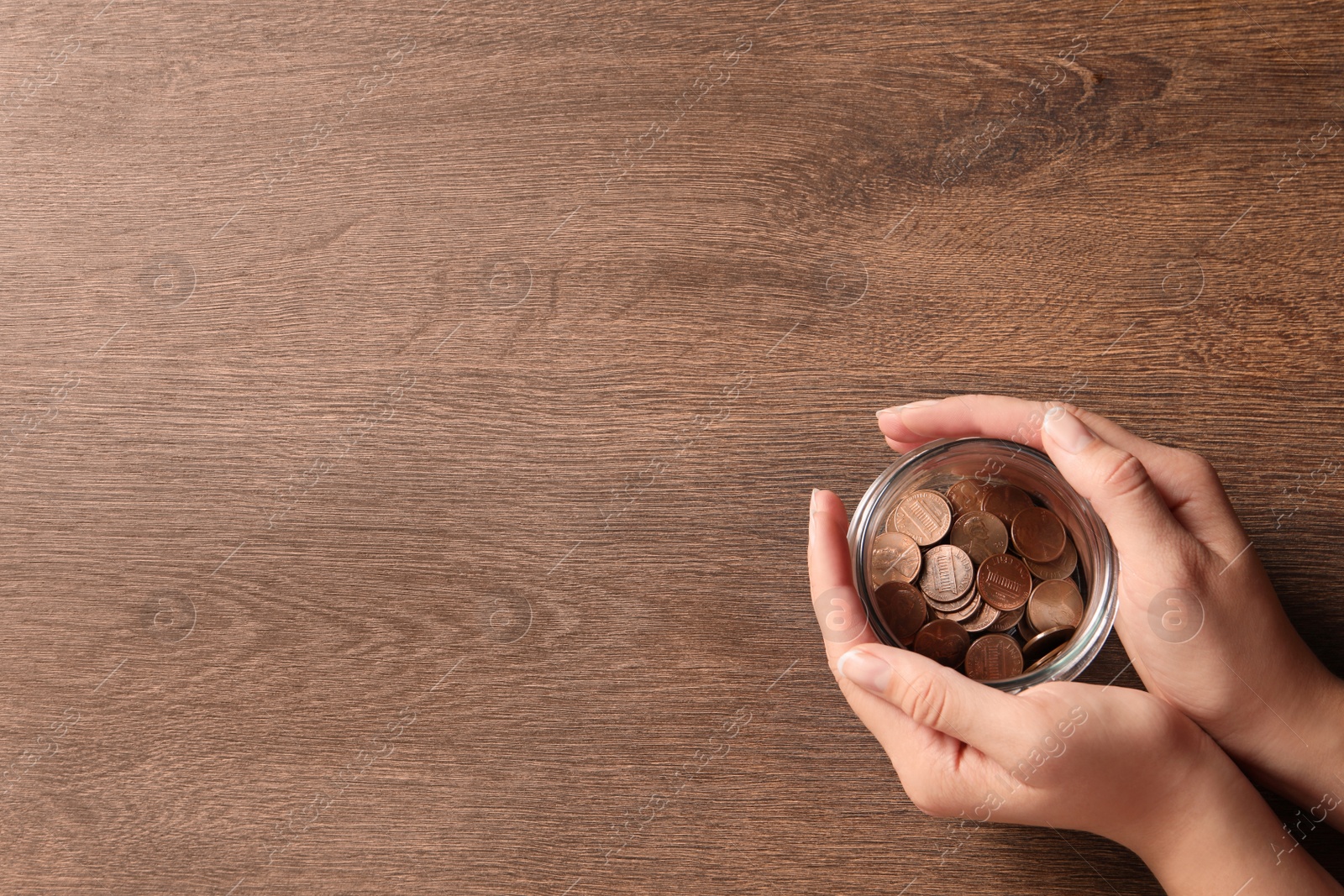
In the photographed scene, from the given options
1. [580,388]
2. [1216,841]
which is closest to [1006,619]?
[1216,841]

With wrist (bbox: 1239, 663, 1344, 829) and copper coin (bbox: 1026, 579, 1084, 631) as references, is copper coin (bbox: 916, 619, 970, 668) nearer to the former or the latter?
copper coin (bbox: 1026, 579, 1084, 631)

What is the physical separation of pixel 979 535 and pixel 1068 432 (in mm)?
140

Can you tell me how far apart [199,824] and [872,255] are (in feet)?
3.07

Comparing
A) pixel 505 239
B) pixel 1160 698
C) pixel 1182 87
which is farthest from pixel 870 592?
pixel 1182 87

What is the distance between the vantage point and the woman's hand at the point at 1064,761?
2.11ft

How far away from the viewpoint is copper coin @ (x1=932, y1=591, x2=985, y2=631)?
765 millimetres

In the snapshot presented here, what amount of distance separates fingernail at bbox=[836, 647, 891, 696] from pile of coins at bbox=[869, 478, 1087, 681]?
6cm

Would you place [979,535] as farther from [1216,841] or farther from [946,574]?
[1216,841]

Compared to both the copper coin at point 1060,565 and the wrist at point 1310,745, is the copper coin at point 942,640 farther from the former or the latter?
the wrist at point 1310,745

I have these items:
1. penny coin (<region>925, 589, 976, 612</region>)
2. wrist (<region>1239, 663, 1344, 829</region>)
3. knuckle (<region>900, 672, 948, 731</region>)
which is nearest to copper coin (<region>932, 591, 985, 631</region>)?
penny coin (<region>925, 589, 976, 612</region>)

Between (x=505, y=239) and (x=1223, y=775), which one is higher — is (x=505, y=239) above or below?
above

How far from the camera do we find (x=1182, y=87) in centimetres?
89

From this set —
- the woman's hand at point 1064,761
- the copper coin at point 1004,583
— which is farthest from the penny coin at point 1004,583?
the woman's hand at point 1064,761

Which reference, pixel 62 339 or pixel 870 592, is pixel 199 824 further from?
pixel 870 592
